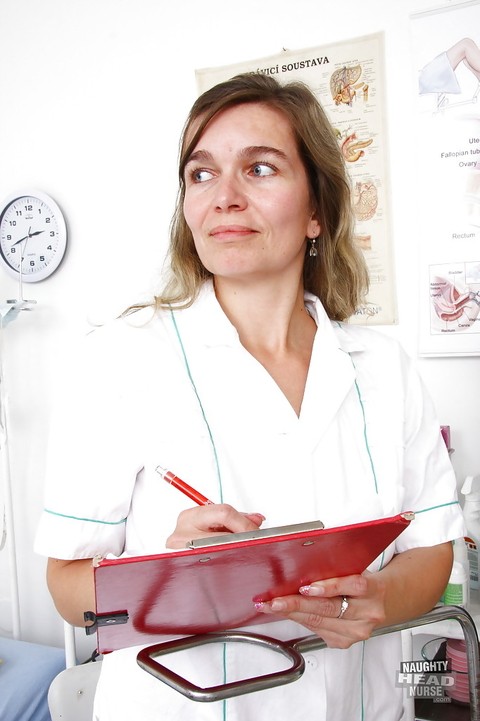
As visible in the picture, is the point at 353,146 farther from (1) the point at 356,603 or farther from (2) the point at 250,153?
(1) the point at 356,603

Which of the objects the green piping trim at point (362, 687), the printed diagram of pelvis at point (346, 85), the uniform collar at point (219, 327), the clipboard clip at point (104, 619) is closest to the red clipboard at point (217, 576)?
the clipboard clip at point (104, 619)

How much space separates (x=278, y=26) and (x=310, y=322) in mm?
1220

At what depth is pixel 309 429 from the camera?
0.93 m

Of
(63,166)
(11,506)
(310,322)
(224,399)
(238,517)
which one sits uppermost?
(63,166)

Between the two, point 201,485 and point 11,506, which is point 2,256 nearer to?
point 11,506

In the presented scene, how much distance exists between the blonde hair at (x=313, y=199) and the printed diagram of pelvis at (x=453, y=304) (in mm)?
630

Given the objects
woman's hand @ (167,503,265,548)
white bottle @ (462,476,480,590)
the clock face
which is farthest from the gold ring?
the clock face

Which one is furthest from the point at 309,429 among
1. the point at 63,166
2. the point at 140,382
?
the point at 63,166

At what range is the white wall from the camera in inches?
72.9

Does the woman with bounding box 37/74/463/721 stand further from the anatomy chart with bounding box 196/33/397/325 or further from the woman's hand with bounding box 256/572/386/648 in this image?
the anatomy chart with bounding box 196/33/397/325

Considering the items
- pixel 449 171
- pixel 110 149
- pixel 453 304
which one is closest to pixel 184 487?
pixel 453 304

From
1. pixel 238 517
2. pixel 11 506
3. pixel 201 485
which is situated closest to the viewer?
pixel 238 517

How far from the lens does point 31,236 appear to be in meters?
2.31

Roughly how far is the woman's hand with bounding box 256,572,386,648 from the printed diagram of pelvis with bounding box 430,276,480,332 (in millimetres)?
1153
